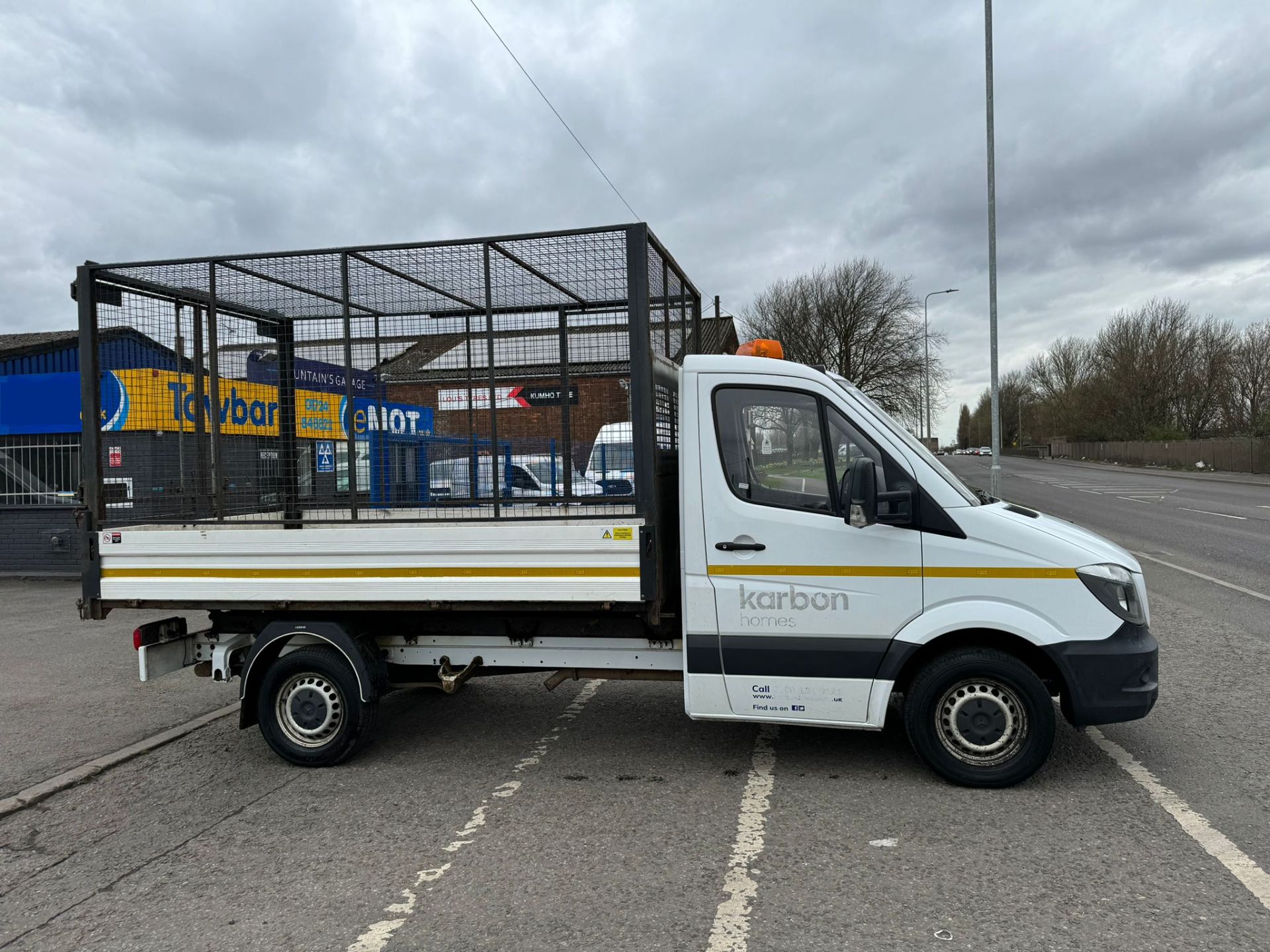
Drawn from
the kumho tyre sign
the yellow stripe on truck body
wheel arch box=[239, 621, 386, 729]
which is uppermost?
the kumho tyre sign

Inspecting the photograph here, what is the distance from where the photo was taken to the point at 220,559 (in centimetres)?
506

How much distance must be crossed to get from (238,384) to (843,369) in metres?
36.2

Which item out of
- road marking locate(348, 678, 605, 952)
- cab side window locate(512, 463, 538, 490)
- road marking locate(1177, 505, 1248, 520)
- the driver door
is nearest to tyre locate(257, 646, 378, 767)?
road marking locate(348, 678, 605, 952)

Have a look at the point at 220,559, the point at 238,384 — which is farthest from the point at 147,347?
the point at 220,559

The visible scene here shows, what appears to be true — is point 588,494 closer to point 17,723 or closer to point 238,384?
point 238,384

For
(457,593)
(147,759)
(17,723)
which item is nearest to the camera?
(457,593)

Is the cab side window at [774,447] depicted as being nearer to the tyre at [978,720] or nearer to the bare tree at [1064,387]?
the tyre at [978,720]

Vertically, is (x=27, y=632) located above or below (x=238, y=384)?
below

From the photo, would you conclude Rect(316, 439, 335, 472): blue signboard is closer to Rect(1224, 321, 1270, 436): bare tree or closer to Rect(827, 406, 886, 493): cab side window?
Rect(827, 406, 886, 493): cab side window

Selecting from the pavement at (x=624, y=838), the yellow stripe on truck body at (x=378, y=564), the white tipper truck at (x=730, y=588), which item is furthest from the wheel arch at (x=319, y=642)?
the pavement at (x=624, y=838)

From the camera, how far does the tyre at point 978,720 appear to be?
4.32 meters

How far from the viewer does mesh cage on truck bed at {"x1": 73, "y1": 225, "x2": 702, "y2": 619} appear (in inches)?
206

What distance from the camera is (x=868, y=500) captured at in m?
4.24

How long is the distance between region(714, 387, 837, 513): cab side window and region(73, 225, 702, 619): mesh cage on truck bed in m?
0.46
